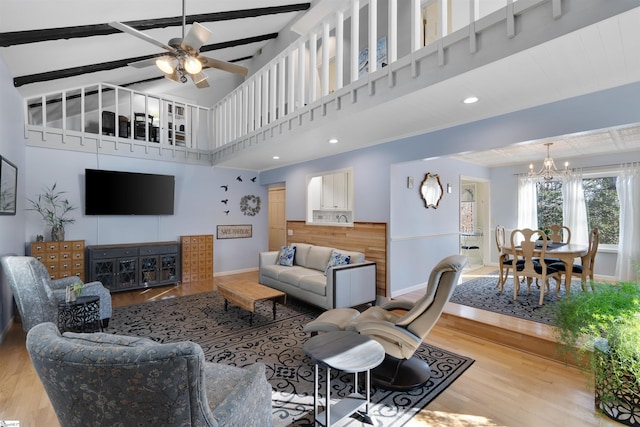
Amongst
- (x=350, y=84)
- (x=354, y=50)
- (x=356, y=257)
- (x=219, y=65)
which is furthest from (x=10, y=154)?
(x=356, y=257)

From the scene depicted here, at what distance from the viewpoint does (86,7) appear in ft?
9.64

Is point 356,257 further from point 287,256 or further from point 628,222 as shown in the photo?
point 628,222

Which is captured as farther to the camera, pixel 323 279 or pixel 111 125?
pixel 111 125

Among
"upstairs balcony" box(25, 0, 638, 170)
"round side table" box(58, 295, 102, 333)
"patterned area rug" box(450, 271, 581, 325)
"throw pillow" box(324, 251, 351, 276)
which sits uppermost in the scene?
"upstairs balcony" box(25, 0, 638, 170)

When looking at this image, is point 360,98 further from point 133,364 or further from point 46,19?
point 46,19

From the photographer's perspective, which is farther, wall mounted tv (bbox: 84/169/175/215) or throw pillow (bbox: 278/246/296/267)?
throw pillow (bbox: 278/246/296/267)

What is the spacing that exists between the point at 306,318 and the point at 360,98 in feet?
9.25

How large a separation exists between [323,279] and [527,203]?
5.62 meters

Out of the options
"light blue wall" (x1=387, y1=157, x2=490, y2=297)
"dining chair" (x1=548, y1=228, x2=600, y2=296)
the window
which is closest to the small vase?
"light blue wall" (x1=387, y1=157, x2=490, y2=297)

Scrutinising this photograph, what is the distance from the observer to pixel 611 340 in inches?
75.4

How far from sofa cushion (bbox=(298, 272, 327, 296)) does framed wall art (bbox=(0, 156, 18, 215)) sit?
3.56 metres

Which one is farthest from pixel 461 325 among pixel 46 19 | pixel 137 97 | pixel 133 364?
pixel 137 97

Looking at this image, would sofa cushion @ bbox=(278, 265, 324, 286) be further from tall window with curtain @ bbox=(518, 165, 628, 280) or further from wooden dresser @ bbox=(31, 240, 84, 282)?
tall window with curtain @ bbox=(518, 165, 628, 280)

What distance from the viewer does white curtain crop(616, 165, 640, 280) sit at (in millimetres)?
5430
